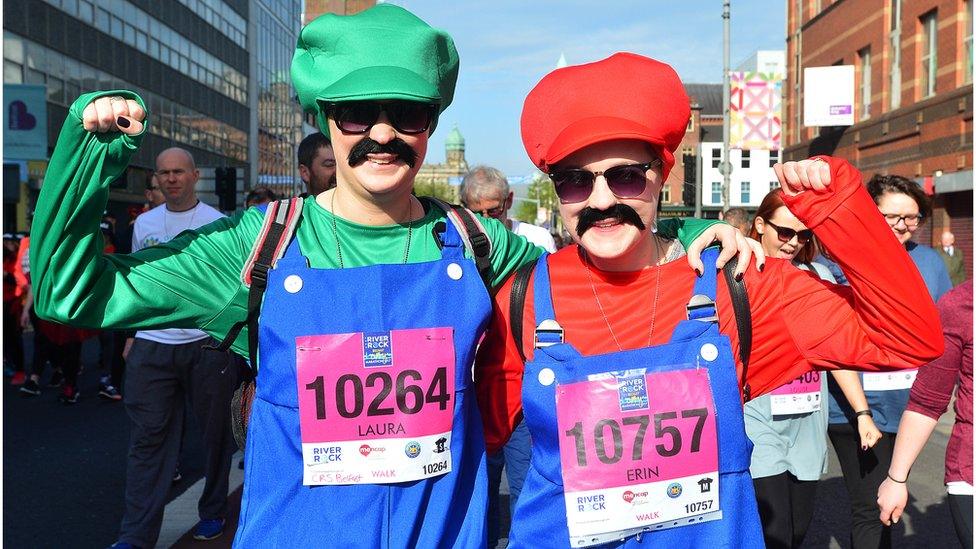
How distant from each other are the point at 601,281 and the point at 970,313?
148 centimetres

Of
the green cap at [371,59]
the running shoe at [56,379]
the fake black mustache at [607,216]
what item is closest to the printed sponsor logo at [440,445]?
the fake black mustache at [607,216]

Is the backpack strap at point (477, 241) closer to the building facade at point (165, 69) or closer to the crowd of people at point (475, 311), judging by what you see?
the crowd of people at point (475, 311)

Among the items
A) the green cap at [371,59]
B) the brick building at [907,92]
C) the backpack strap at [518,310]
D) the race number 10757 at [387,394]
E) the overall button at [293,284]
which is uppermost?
the brick building at [907,92]

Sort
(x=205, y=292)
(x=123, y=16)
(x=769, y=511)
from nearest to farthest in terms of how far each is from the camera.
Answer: (x=205, y=292), (x=769, y=511), (x=123, y=16)

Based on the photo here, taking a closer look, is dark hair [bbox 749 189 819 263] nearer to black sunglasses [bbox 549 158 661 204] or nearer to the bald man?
black sunglasses [bbox 549 158 661 204]

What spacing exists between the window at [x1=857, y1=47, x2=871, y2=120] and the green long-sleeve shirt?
27.0 meters

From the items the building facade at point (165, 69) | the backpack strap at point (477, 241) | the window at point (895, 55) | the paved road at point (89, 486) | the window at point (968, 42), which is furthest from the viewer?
the building facade at point (165, 69)

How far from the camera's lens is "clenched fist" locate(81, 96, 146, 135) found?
2133 millimetres

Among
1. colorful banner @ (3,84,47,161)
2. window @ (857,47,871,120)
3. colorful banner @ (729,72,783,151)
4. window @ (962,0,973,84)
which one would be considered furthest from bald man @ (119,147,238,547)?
window @ (857,47,871,120)

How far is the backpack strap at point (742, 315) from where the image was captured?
2.38 m

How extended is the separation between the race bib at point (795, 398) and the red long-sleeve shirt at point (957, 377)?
920mm

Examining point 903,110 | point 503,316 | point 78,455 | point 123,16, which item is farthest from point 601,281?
point 123,16

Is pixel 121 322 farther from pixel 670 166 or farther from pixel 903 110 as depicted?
pixel 903 110

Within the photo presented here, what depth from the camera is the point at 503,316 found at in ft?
8.47
